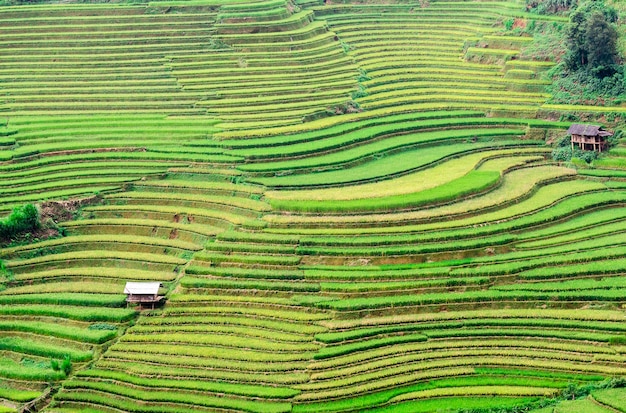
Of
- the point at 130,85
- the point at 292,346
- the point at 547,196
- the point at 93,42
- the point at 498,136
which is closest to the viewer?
the point at 292,346

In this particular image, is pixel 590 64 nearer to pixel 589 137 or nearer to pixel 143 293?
pixel 589 137

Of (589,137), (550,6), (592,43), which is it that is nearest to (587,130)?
(589,137)

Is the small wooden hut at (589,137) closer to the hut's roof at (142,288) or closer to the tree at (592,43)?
the tree at (592,43)

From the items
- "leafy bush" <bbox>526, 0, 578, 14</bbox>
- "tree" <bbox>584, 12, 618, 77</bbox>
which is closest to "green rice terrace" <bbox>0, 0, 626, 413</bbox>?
"leafy bush" <bbox>526, 0, 578, 14</bbox>

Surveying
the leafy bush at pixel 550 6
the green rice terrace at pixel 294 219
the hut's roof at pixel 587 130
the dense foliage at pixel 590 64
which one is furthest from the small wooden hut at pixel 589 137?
the leafy bush at pixel 550 6

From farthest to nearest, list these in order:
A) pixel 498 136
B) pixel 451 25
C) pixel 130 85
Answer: pixel 451 25, pixel 130 85, pixel 498 136

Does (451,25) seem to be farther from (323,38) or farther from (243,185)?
(243,185)

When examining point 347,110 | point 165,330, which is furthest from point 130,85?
point 165,330
